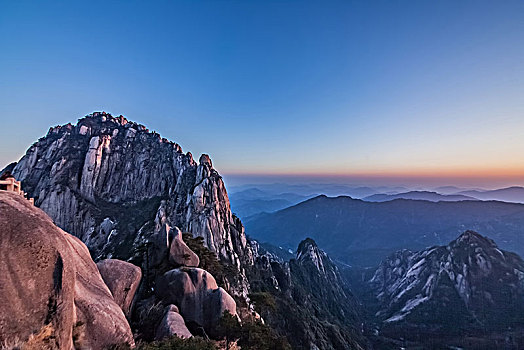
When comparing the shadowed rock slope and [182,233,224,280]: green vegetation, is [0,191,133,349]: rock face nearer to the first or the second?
[182,233,224,280]: green vegetation

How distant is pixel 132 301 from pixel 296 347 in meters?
59.5

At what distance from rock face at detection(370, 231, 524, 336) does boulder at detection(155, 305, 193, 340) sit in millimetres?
155627

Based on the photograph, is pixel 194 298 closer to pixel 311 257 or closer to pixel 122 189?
pixel 122 189

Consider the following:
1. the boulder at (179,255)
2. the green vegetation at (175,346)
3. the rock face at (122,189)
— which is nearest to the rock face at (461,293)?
the rock face at (122,189)

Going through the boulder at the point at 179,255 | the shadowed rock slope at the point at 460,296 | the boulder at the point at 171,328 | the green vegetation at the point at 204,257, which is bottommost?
the shadowed rock slope at the point at 460,296

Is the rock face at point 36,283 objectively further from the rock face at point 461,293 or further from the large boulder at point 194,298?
the rock face at point 461,293

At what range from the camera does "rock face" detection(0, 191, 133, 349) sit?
1056cm

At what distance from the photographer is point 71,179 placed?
111 metres

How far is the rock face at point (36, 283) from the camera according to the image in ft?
34.7

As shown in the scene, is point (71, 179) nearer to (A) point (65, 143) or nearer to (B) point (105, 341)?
(A) point (65, 143)

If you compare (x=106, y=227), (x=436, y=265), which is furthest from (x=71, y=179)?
(x=436, y=265)

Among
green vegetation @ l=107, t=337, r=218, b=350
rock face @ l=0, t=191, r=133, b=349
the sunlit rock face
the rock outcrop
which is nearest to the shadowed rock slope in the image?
the rock outcrop

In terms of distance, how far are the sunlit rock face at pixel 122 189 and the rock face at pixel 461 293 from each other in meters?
115

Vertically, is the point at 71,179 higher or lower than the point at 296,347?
higher
